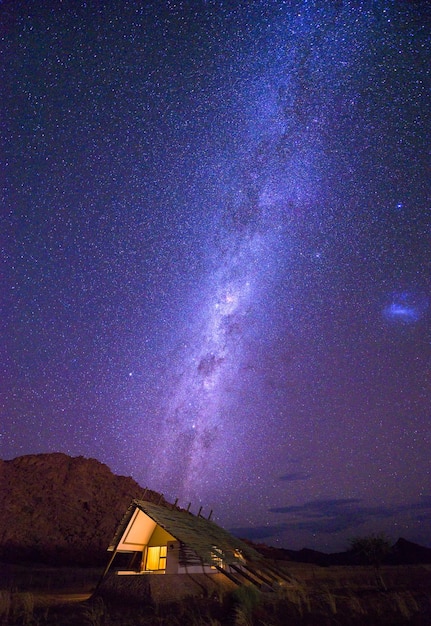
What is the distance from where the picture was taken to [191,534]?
63.2ft

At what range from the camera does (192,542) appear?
717 inches

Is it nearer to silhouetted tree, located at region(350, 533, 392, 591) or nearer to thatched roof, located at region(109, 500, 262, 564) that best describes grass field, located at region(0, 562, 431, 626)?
thatched roof, located at region(109, 500, 262, 564)

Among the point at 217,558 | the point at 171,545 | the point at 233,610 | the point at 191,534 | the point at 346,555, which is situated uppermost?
the point at 346,555

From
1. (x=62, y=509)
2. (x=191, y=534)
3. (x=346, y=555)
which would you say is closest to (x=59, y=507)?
(x=62, y=509)

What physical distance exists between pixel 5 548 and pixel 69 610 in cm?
2972

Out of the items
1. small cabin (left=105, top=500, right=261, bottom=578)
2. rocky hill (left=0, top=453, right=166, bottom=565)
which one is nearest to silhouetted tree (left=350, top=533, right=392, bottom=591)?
small cabin (left=105, top=500, right=261, bottom=578)

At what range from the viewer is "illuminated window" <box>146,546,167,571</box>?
67.1 feet

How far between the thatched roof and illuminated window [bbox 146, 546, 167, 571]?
1.73 m

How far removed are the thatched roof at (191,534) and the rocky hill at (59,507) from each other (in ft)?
80.5

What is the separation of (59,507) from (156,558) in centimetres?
3222

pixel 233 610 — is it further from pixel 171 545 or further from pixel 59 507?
pixel 59 507

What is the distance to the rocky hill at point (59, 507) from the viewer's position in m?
40.5

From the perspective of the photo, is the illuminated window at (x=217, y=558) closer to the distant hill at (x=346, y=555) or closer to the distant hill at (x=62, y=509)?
the distant hill at (x=62, y=509)

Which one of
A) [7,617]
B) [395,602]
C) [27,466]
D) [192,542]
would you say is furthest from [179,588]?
[27,466]
